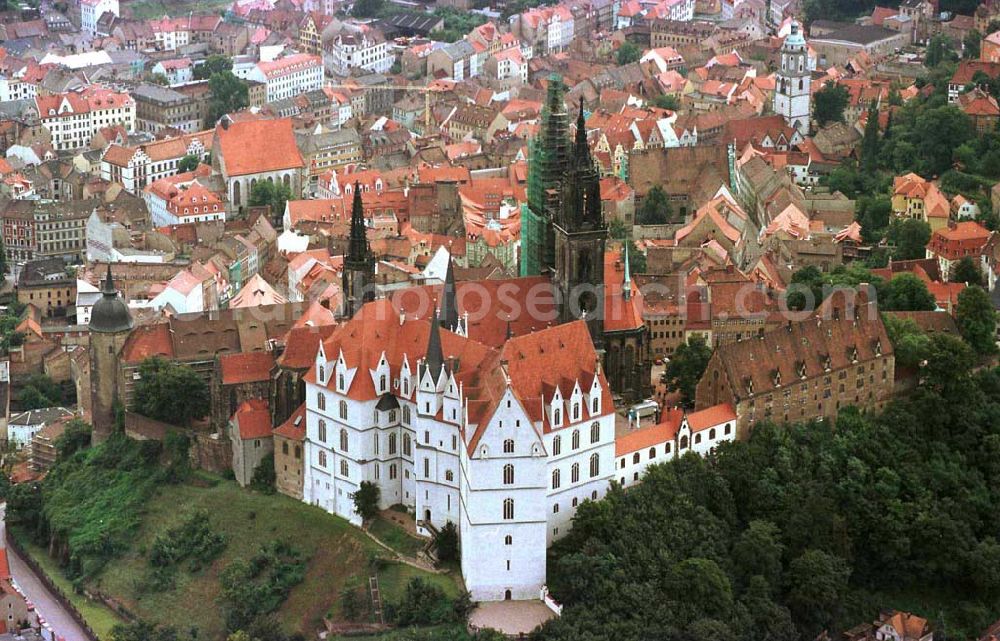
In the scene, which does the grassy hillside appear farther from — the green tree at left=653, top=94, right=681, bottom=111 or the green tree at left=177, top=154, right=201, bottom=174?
the green tree at left=653, top=94, right=681, bottom=111

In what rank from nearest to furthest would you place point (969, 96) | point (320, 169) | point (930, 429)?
1. point (930, 429)
2. point (969, 96)
3. point (320, 169)

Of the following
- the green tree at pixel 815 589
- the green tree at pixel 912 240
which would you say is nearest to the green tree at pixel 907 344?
the green tree at pixel 815 589

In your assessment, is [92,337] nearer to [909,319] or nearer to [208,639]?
[208,639]

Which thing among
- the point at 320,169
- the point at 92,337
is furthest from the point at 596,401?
the point at 320,169

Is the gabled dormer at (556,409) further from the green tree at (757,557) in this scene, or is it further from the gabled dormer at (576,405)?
the green tree at (757,557)

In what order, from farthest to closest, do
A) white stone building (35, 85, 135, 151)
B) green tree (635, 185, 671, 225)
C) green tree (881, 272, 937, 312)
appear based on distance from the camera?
white stone building (35, 85, 135, 151)
green tree (635, 185, 671, 225)
green tree (881, 272, 937, 312)

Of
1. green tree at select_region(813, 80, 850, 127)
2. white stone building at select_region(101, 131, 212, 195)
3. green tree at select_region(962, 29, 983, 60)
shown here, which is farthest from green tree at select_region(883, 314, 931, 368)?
white stone building at select_region(101, 131, 212, 195)

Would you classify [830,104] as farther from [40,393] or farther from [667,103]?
[40,393]
